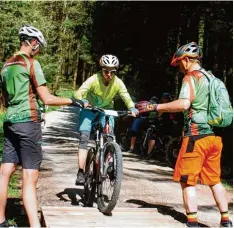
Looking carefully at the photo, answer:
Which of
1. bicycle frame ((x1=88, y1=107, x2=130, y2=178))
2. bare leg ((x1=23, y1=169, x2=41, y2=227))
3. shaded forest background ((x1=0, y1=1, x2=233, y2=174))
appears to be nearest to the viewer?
bare leg ((x1=23, y1=169, x2=41, y2=227))

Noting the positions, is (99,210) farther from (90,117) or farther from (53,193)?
(53,193)

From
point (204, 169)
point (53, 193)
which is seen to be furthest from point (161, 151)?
point (204, 169)

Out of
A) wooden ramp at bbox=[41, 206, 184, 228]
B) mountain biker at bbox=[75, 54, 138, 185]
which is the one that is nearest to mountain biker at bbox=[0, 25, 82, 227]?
wooden ramp at bbox=[41, 206, 184, 228]

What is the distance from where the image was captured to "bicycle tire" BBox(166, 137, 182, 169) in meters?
12.1

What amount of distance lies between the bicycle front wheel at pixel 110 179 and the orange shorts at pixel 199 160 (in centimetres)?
74

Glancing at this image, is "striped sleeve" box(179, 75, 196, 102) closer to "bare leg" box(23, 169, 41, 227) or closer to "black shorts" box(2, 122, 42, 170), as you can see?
"black shorts" box(2, 122, 42, 170)

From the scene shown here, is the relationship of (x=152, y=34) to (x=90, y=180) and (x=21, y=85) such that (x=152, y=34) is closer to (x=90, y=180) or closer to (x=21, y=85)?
(x=90, y=180)

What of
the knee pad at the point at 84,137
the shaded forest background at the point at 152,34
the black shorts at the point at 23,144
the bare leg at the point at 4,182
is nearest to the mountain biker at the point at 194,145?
the knee pad at the point at 84,137

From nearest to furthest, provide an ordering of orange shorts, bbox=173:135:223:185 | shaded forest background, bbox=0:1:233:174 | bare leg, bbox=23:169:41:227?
bare leg, bbox=23:169:41:227 → orange shorts, bbox=173:135:223:185 → shaded forest background, bbox=0:1:233:174

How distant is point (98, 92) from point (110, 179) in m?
1.45

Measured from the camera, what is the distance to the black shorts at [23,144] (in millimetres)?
4438

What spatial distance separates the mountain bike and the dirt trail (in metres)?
0.54

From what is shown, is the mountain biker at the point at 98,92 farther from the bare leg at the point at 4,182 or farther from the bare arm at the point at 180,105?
the bare leg at the point at 4,182

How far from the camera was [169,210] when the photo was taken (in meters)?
6.64
